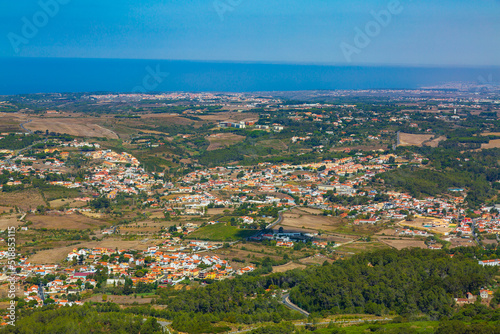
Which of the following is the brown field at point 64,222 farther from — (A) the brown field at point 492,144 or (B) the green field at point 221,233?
(A) the brown field at point 492,144

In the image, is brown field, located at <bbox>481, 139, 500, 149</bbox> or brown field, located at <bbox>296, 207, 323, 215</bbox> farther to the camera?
brown field, located at <bbox>481, 139, 500, 149</bbox>

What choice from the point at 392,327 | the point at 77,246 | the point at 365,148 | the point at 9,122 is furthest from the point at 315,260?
the point at 9,122

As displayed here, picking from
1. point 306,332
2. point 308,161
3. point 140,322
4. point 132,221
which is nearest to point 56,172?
point 132,221

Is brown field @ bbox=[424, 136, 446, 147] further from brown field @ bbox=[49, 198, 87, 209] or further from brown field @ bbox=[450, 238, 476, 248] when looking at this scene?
brown field @ bbox=[49, 198, 87, 209]

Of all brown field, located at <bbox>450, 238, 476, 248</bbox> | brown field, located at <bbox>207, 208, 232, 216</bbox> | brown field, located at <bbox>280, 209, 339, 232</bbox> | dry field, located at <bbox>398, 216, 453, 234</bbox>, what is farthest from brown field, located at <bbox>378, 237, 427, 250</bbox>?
brown field, located at <bbox>207, 208, 232, 216</bbox>

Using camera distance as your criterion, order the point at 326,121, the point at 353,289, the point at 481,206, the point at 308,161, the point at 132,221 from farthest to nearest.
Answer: the point at 326,121, the point at 308,161, the point at 481,206, the point at 132,221, the point at 353,289

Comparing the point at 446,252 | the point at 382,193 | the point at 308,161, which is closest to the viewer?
the point at 446,252

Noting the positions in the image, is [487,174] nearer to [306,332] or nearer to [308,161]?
[308,161]
